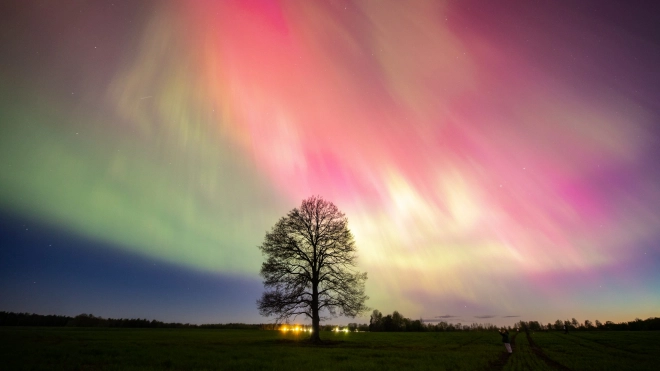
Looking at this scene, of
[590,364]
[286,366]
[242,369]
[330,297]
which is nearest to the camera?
[242,369]

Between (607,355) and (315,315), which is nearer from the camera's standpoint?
(607,355)

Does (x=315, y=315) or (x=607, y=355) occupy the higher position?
(x=315, y=315)

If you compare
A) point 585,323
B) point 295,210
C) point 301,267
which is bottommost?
point 585,323

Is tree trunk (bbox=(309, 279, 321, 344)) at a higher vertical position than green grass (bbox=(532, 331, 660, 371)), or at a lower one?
higher

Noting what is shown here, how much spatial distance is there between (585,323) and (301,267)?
184m

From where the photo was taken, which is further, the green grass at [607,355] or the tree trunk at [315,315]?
the tree trunk at [315,315]

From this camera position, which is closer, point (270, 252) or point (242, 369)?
point (242, 369)

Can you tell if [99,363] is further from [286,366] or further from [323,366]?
[323,366]

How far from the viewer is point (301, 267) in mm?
33625

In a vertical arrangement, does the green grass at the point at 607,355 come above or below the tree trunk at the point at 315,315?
below

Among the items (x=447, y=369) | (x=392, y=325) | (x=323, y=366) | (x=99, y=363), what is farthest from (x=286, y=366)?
(x=392, y=325)

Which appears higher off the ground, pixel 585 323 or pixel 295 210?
pixel 295 210

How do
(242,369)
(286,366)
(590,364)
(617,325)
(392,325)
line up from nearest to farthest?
(242,369), (286,366), (590,364), (617,325), (392,325)

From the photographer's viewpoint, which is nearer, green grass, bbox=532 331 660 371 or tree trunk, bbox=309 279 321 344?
green grass, bbox=532 331 660 371
